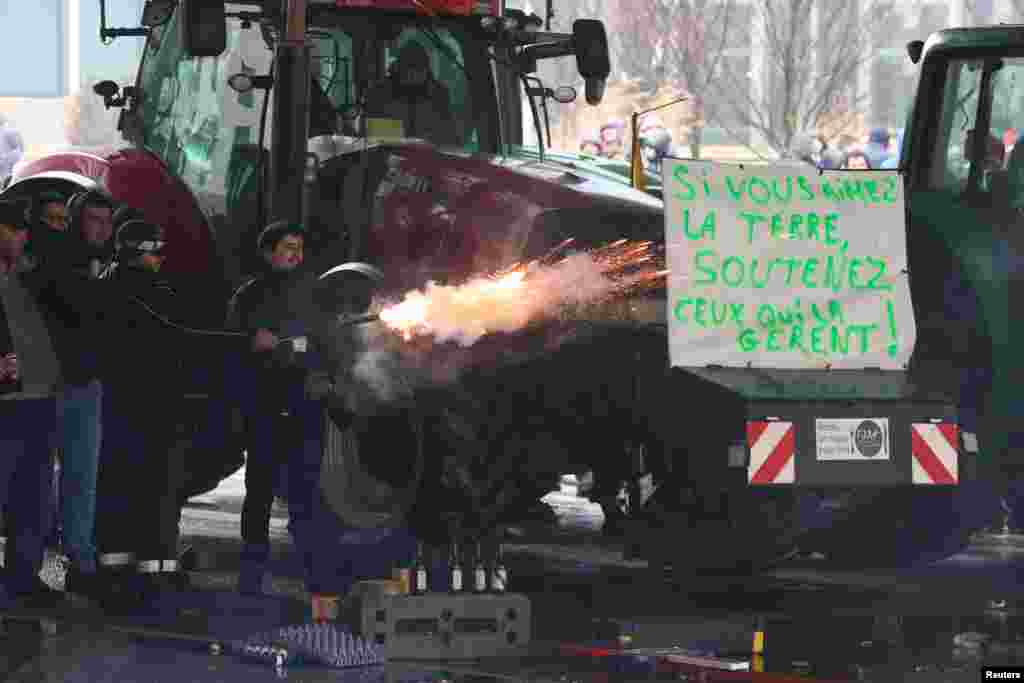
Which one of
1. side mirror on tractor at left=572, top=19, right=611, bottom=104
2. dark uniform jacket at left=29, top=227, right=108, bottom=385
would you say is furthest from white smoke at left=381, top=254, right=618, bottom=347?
Answer: side mirror on tractor at left=572, top=19, right=611, bottom=104

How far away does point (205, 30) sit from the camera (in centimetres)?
1209

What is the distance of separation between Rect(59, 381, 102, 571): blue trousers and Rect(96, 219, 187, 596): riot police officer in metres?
0.09

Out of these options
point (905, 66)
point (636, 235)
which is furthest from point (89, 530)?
point (905, 66)

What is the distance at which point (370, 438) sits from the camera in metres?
11.4

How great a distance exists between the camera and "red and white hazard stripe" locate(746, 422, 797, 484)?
10.6 m

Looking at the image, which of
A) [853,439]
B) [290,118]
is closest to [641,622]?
[853,439]

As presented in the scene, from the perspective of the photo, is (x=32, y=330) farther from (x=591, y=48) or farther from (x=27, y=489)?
(x=591, y=48)

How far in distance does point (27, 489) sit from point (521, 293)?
2366 millimetres

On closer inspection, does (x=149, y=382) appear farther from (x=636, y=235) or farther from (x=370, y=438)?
(x=636, y=235)

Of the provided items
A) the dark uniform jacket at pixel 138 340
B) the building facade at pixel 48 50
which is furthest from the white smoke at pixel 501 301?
the building facade at pixel 48 50

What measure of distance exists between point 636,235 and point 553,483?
1.22 meters

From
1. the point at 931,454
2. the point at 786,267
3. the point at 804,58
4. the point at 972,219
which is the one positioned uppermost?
the point at 972,219

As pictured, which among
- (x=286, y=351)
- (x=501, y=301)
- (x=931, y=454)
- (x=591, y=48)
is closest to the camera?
(x=931, y=454)

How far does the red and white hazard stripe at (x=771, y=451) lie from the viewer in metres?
10.6
